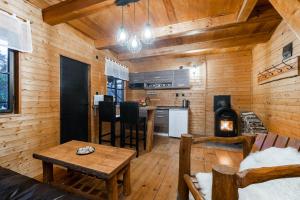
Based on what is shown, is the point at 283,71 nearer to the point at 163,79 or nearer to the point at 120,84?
the point at 163,79

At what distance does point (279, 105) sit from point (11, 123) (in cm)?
440

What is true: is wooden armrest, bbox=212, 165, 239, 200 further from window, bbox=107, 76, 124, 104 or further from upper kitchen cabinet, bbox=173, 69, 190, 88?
upper kitchen cabinet, bbox=173, 69, 190, 88

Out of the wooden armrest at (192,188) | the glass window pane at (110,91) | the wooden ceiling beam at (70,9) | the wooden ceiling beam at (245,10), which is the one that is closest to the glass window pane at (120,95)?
the glass window pane at (110,91)

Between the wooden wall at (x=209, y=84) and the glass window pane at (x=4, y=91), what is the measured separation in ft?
13.4

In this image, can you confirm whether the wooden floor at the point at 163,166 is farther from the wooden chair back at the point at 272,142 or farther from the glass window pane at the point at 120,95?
the glass window pane at the point at 120,95

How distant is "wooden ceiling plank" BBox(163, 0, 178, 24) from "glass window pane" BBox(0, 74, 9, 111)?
2554 millimetres

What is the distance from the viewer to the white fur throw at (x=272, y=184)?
103 centimetres

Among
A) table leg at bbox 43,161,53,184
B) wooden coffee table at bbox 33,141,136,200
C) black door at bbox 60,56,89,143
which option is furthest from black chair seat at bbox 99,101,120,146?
table leg at bbox 43,161,53,184

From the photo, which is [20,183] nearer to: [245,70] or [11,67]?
[11,67]

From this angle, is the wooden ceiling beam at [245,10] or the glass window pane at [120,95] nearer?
the wooden ceiling beam at [245,10]

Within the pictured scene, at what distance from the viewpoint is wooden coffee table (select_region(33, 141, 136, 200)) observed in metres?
1.45

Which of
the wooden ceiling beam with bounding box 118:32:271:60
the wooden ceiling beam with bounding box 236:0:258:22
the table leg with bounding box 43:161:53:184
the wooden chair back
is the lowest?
the table leg with bounding box 43:161:53:184

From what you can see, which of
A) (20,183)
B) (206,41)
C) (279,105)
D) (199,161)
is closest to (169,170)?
(199,161)

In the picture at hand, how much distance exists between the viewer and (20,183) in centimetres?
119
